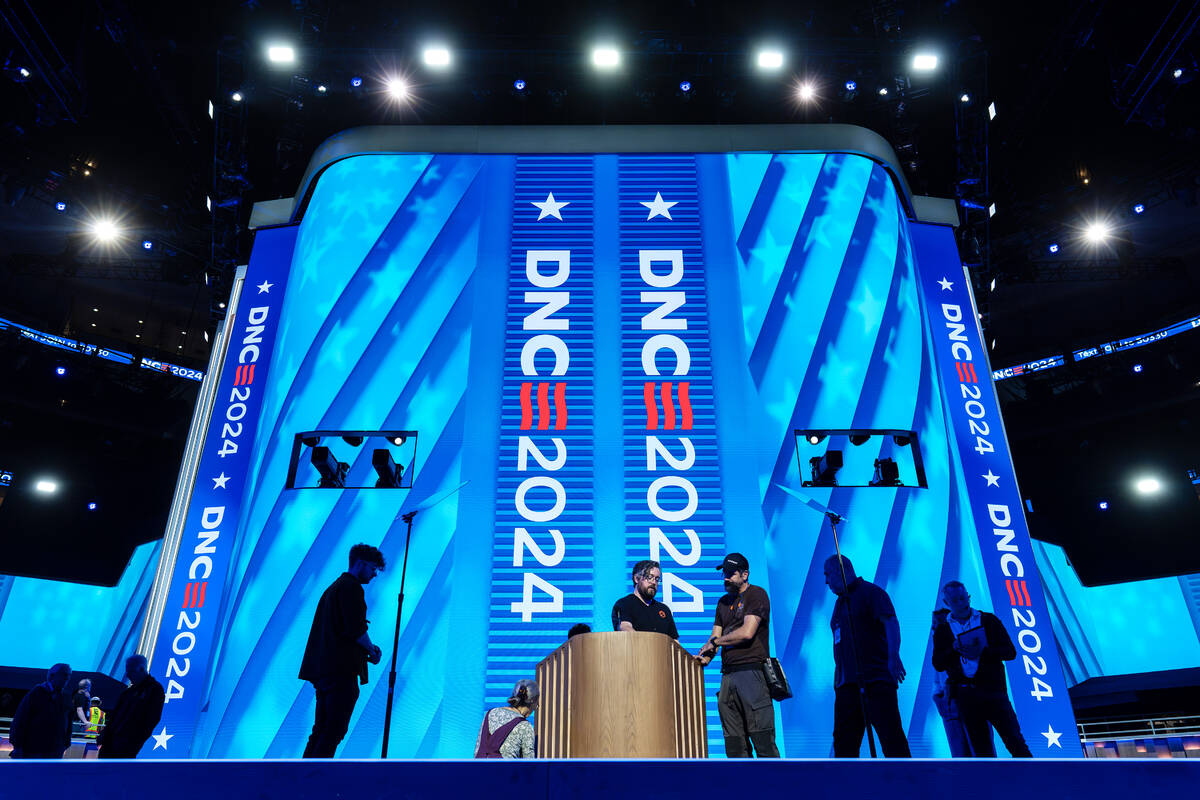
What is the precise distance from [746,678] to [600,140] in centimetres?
711

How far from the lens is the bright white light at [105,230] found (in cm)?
1555

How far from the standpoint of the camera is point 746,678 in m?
5.07

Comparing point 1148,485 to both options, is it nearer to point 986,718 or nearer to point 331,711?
point 986,718

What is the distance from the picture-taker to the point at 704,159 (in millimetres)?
10070

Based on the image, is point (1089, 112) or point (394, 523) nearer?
point (394, 523)

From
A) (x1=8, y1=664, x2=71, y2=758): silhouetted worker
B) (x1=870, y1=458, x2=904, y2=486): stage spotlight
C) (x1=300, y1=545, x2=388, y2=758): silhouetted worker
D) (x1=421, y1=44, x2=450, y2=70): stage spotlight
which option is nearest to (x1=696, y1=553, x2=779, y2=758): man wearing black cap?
(x1=300, y1=545, x2=388, y2=758): silhouetted worker

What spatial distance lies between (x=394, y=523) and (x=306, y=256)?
3389 millimetres

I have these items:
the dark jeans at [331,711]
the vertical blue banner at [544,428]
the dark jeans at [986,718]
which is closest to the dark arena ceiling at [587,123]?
the vertical blue banner at [544,428]

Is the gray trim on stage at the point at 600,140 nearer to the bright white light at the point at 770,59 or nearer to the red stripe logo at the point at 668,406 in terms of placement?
the bright white light at the point at 770,59

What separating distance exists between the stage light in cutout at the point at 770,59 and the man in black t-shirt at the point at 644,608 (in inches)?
312

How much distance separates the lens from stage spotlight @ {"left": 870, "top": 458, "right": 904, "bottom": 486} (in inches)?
330

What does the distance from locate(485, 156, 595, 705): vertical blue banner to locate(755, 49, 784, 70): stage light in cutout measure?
2871 millimetres
